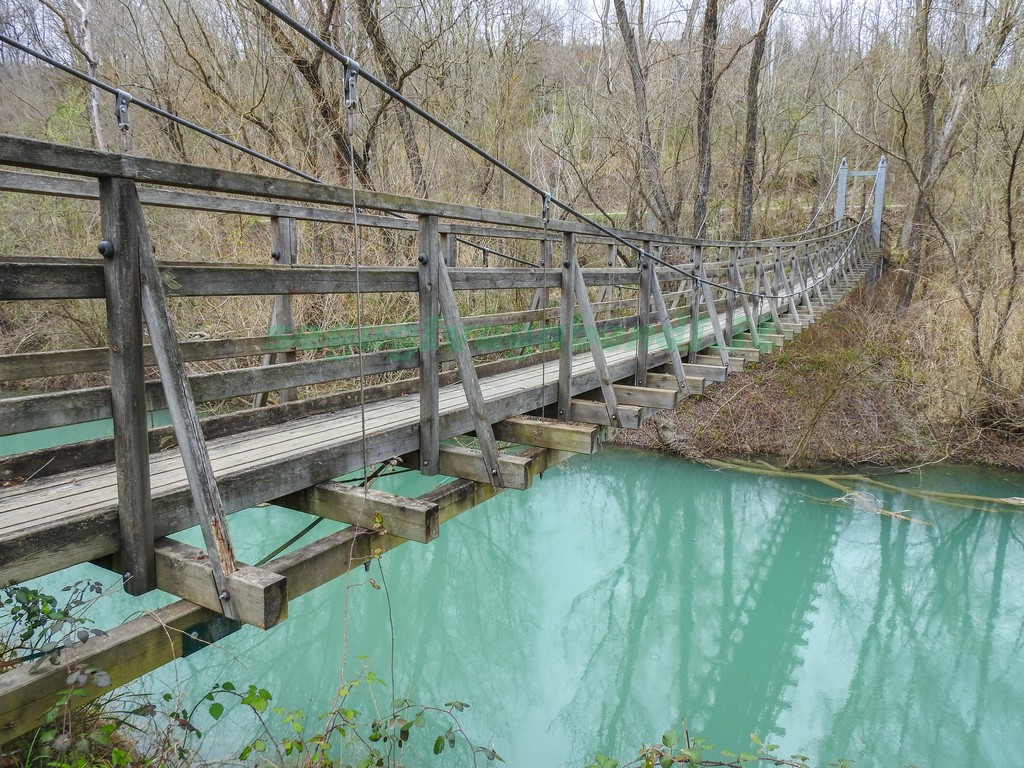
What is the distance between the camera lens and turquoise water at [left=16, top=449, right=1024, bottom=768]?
5047mm

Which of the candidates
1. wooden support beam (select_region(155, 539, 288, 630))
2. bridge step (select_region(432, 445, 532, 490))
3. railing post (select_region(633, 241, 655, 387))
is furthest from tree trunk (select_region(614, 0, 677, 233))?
wooden support beam (select_region(155, 539, 288, 630))

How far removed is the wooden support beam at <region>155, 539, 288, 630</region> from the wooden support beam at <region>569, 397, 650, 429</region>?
7.46ft

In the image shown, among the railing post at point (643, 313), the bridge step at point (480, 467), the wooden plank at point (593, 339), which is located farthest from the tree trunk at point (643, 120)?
the bridge step at point (480, 467)

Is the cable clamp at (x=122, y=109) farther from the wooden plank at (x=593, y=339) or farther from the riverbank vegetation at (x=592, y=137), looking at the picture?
the riverbank vegetation at (x=592, y=137)

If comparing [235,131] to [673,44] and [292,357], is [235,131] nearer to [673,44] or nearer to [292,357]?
[292,357]

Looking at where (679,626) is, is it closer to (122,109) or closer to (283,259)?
(283,259)

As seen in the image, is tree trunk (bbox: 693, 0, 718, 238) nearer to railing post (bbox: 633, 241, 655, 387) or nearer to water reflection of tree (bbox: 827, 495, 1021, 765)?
water reflection of tree (bbox: 827, 495, 1021, 765)

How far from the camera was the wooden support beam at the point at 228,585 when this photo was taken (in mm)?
1688

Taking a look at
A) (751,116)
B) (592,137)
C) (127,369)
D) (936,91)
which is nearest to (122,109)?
(127,369)

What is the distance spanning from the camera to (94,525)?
5.90 feet

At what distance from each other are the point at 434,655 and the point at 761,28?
10128 mm

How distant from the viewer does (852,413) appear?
34.1 feet

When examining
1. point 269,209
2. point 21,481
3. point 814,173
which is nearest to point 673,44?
point 814,173

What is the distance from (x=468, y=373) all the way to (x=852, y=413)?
912 cm
